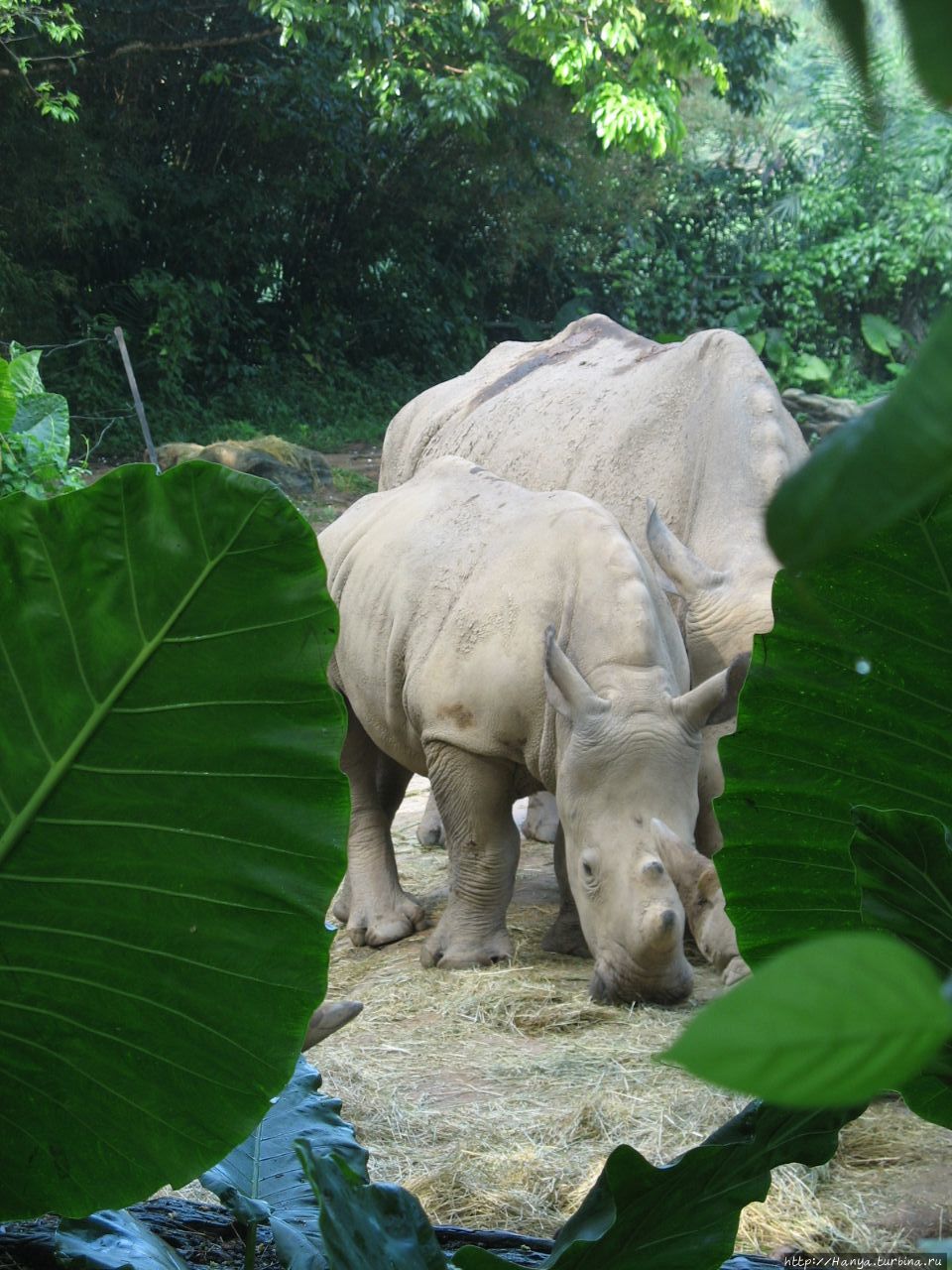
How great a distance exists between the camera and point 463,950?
5305mm

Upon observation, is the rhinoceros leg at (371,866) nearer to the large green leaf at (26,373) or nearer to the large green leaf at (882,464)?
the large green leaf at (26,373)

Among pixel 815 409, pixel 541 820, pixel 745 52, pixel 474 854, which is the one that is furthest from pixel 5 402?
pixel 745 52

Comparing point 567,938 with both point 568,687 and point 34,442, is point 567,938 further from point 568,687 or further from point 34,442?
point 34,442

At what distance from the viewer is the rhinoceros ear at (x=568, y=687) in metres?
4.63

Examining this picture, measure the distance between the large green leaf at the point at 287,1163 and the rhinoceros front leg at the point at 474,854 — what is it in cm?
330

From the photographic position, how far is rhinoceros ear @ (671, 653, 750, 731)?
183 inches

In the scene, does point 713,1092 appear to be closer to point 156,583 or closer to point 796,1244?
point 796,1244

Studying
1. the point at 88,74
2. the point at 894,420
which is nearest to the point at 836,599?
the point at 894,420

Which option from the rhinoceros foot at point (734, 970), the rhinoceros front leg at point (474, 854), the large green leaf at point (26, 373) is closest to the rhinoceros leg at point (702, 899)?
the rhinoceros foot at point (734, 970)

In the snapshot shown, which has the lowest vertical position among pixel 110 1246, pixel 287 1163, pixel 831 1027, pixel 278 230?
pixel 278 230

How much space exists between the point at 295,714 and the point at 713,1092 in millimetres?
3078

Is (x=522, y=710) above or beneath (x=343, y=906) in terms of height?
above

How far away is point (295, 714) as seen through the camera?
1300 mm

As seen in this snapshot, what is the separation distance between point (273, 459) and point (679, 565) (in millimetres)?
9163
